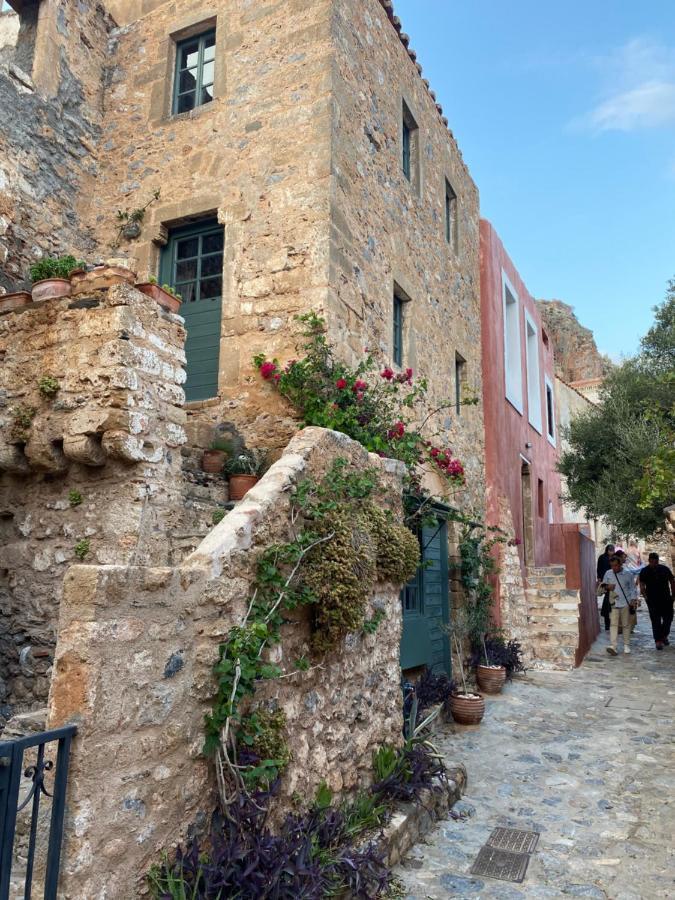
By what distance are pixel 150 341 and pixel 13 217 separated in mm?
3296

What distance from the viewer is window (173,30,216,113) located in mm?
7977

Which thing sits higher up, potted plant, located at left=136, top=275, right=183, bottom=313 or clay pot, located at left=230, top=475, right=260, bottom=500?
potted plant, located at left=136, top=275, right=183, bottom=313

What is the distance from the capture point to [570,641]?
10.6 m

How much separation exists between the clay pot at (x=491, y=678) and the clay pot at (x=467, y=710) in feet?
4.98

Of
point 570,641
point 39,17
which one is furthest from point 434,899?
point 39,17

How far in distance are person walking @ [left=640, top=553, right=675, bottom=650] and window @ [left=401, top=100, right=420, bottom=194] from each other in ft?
24.6

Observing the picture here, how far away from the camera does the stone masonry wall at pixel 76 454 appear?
428cm

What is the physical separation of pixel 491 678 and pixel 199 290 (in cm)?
612

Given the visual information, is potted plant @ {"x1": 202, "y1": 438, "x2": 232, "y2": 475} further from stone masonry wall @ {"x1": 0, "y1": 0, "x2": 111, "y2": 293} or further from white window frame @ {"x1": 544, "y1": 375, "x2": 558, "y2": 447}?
white window frame @ {"x1": 544, "y1": 375, "x2": 558, "y2": 447}

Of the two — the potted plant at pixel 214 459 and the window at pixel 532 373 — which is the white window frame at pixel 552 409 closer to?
the window at pixel 532 373

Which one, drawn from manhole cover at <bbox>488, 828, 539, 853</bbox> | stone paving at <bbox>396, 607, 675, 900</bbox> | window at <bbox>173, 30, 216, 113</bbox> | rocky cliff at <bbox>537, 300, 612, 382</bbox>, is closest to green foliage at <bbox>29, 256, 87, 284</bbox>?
window at <bbox>173, 30, 216, 113</bbox>

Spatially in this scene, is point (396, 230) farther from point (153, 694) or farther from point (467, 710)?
point (153, 694)

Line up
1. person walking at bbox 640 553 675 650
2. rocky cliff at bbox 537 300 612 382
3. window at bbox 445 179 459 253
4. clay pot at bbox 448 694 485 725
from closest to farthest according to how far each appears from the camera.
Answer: clay pot at bbox 448 694 485 725 < window at bbox 445 179 459 253 < person walking at bbox 640 553 675 650 < rocky cliff at bbox 537 300 612 382

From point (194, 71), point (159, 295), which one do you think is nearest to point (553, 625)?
point (159, 295)
